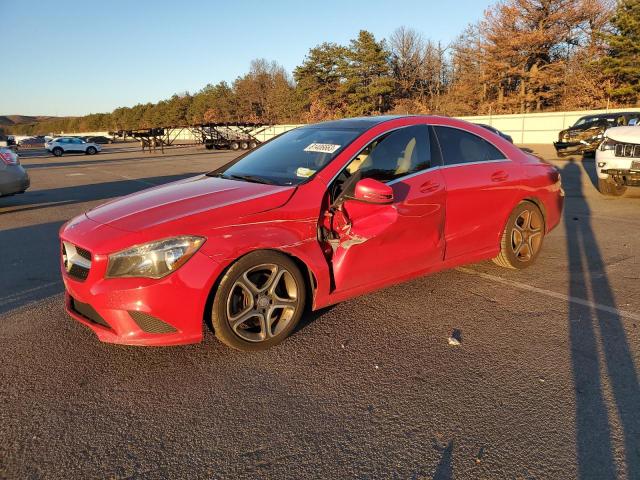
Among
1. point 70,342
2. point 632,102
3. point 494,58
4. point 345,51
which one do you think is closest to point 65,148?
point 345,51

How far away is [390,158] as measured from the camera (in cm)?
390

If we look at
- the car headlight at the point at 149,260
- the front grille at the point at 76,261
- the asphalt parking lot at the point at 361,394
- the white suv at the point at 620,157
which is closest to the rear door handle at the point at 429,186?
the asphalt parking lot at the point at 361,394

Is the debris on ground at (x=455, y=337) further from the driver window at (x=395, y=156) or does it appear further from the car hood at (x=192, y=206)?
the car hood at (x=192, y=206)

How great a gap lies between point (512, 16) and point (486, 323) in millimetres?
44395

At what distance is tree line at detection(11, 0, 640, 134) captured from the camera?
122 feet

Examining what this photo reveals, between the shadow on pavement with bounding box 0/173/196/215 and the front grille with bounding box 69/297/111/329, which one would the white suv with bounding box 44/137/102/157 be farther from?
the front grille with bounding box 69/297/111/329

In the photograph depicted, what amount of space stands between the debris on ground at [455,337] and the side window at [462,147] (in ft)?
4.88

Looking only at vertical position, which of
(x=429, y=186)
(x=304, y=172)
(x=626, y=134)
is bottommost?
(x=429, y=186)

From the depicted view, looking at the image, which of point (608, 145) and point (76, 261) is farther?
point (608, 145)

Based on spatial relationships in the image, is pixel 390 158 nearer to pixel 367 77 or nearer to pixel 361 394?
pixel 361 394

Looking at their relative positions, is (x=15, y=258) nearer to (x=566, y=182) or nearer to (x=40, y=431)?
(x=40, y=431)

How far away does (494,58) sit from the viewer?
42.3 meters

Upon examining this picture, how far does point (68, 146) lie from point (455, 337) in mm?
42175

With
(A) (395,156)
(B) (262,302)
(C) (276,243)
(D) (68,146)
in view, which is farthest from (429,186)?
(D) (68,146)
